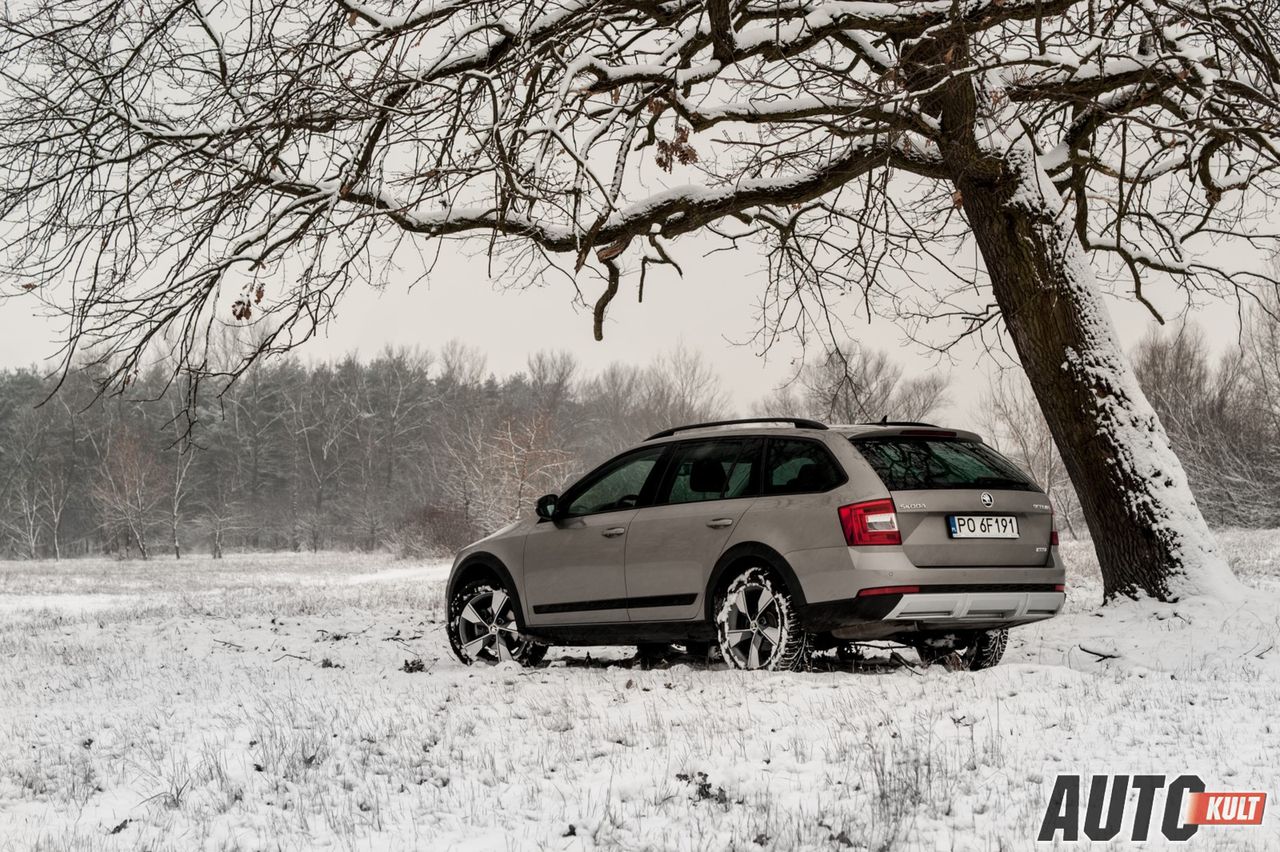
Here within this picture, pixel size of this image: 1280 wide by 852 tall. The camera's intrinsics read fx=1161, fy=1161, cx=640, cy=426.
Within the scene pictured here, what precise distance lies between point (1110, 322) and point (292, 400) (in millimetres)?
68028

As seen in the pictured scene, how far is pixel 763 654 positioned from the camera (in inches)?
295

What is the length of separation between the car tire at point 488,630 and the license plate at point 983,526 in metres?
3.61

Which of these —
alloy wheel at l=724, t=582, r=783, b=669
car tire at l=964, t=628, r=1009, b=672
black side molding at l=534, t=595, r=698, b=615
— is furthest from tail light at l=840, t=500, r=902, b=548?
car tire at l=964, t=628, r=1009, b=672

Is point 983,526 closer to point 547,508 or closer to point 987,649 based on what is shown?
point 987,649

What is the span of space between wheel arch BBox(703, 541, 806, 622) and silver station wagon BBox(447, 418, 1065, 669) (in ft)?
0.03

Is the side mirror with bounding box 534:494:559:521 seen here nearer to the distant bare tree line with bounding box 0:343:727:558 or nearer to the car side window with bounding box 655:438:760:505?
the car side window with bounding box 655:438:760:505

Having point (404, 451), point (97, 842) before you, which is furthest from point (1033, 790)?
point (404, 451)

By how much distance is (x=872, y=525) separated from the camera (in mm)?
7004

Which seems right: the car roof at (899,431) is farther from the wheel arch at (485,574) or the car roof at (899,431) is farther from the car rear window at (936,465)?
the wheel arch at (485,574)

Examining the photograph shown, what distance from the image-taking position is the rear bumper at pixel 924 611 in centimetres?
691

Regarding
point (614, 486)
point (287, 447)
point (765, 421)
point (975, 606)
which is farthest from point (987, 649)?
point (287, 447)

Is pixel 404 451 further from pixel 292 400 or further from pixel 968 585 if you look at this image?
pixel 968 585

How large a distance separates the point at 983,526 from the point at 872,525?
827 mm

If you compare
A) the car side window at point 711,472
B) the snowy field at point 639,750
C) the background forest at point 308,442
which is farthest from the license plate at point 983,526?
the background forest at point 308,442
